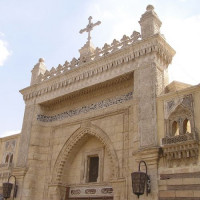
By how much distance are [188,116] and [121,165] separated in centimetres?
198

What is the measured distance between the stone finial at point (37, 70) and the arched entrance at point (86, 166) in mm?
2639

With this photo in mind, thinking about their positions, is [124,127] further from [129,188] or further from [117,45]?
[117,45]

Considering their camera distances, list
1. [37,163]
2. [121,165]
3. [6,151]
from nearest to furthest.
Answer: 1. [121,165]
2. [37,163]
3. [6,151]

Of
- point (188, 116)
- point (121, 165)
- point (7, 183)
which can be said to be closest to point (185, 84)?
point (188, 116)

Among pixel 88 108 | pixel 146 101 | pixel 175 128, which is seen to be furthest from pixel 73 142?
pixel 175 128

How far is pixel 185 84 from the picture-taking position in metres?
6.95

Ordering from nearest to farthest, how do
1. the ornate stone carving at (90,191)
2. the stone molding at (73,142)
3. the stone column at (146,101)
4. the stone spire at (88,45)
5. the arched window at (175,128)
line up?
1. the arched window at (175,128)
2. the stone column at (146,101)
3. the ornate stone carving at (90,191)
4. the stone molding at (73,142)
5. the stone spire at (88,45)

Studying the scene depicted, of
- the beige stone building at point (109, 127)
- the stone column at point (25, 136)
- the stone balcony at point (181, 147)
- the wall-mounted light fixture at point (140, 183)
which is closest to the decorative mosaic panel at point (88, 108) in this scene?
the beige stone building at point (109, 127)

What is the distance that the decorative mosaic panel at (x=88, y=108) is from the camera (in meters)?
7.58

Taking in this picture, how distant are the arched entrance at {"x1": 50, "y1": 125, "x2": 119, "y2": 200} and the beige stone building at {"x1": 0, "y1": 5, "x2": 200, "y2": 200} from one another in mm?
24

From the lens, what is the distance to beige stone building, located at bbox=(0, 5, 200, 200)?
18.7ft

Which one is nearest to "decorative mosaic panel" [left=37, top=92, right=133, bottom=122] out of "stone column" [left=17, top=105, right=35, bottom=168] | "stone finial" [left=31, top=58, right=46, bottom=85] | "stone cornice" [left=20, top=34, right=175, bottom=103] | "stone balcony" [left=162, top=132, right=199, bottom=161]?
"stone column" [left=17, top=105, right=35, bottom=168]

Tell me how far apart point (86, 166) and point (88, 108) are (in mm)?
1561

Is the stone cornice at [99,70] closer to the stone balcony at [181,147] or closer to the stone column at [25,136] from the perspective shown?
the stone column at [25,136]
